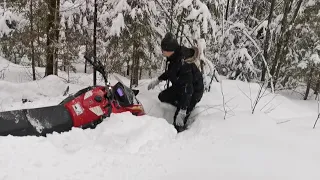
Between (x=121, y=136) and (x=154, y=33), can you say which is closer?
(x=121, y=136)

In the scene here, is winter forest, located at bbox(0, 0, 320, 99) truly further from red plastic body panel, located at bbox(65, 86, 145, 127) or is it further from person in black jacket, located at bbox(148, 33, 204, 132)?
red plastic body panel, located at bbox(65, 86, 145, 127)

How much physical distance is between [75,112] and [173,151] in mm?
1407

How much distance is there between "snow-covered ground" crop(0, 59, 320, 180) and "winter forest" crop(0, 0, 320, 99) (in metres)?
2.20

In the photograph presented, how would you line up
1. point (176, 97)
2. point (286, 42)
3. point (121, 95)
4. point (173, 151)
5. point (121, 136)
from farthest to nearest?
point (286, 42) → point (176, 97) → point (121, 95) → point (121, 136) → point (173, 151)

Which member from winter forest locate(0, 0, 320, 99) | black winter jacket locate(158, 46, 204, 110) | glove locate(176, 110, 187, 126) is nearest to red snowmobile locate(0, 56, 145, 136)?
glove locate(176, 110, 187, 126)

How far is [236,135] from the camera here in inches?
180

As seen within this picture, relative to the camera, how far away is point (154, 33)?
8.04m

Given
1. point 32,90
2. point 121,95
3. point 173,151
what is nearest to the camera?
point 173,151

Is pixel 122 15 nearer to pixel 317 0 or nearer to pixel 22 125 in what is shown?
pixel 22 125

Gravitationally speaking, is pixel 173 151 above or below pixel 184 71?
below

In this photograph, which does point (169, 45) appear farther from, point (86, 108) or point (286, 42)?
point (286, 42)

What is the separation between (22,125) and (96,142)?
895 mm

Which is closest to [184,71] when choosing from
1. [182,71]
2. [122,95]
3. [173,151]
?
[182,71]

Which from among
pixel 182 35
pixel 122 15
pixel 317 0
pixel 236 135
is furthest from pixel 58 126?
pixel 317 0
